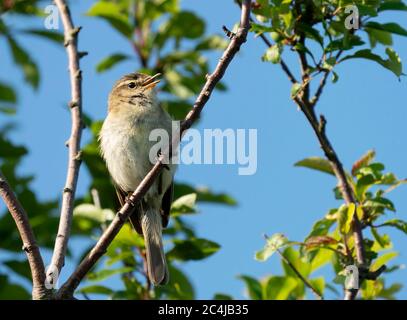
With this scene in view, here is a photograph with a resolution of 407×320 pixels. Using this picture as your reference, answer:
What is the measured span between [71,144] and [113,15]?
9.30 ft

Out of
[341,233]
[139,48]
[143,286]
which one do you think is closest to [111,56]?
[139,48]

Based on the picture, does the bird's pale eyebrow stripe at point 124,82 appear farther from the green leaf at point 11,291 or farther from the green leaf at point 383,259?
the green leaf at point 383,259

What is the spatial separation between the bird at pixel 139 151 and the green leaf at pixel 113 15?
688 mm

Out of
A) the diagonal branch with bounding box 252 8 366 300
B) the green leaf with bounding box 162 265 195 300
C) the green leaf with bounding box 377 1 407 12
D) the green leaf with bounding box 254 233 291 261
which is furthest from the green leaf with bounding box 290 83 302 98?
the green leaf with bounding box 162 265 195 300

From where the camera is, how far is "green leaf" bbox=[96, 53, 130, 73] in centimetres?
A: 701

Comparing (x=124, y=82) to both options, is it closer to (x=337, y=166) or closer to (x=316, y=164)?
(x=316, y=164)

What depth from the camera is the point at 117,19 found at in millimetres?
6773

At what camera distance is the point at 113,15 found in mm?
6727

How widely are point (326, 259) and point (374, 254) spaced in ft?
3.21

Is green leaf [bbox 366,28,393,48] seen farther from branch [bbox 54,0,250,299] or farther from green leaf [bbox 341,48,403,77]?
branch [bbox 54,0,250,299]

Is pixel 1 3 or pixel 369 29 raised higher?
pixel 1 3

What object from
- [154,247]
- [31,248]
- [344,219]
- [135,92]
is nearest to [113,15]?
[135,92]
